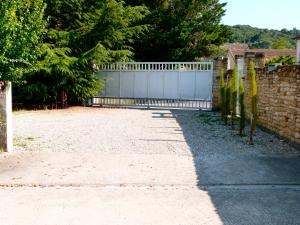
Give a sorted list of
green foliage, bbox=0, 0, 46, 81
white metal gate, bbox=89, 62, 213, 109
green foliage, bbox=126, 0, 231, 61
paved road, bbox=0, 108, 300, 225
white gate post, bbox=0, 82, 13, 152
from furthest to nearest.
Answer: green foliage, bbox=126, 0, 231, 61, white metal gate, bbox=89, 62, 213, 109, white gate post, bbox=0, 82, 13, 152, green foliage, bbox=0, 0, 46, 81, paved road, bbox=0, 108, 300, 225

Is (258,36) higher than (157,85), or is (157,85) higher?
(258,36)

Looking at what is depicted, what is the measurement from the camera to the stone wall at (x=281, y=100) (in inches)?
373

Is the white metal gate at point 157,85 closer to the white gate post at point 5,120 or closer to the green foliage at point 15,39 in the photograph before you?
the green foliage at point 15,39

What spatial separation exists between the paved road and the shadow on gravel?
13 millimetres

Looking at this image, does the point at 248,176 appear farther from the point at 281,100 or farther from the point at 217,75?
the point at 217,75

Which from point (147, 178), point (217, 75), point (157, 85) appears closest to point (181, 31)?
point (157, 85)

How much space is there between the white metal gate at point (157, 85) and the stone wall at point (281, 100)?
5565 millimetres

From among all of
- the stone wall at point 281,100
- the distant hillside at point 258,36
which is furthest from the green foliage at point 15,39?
the distant hillside at point 258,36

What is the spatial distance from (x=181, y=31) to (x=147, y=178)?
862 inches

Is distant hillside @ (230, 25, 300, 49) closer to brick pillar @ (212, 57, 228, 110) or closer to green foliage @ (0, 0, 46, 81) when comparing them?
brick pillar @ (212, 57, 228, 110)

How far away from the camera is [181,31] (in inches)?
1088

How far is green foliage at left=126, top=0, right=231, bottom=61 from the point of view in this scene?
27.6m

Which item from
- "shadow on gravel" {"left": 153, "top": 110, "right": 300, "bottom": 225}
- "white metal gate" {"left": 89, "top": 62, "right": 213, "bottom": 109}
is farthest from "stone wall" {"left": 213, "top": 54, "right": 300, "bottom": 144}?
"white metal gate" {"left": 89, "top": 62, "right": 213, "bottom": 109}

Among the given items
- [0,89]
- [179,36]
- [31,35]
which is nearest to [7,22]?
[31,35]
